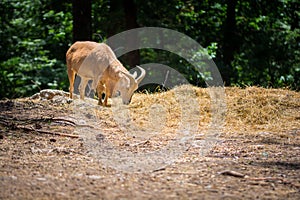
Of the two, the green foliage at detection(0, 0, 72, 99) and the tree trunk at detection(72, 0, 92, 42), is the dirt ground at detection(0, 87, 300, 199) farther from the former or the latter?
the green foliage at detection(0, 0, 72, 99)

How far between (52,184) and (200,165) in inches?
66.5

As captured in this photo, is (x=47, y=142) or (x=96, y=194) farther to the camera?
(x=47, y=142)

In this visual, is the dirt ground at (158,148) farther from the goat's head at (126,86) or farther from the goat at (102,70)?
the goat at (102,70)

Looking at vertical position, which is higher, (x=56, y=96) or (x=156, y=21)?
Result: (x=156, y=21)

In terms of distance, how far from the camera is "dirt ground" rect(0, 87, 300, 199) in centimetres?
470

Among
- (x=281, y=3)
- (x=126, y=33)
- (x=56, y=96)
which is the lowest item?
(x=56, y=96)

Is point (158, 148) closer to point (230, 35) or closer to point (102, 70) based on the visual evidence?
point (102, 70)

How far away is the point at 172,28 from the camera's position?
58.3 feet

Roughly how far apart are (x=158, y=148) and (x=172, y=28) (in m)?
11.6

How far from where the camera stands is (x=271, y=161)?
5906 millimetres

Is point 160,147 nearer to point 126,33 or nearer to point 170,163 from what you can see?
point 170,163

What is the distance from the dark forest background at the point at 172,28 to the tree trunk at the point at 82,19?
10.9 ft

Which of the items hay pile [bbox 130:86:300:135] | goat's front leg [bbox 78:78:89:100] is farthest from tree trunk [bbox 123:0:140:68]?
hay pile [bbox 130:86:300:135]

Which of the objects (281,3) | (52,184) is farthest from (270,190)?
(281,3)
